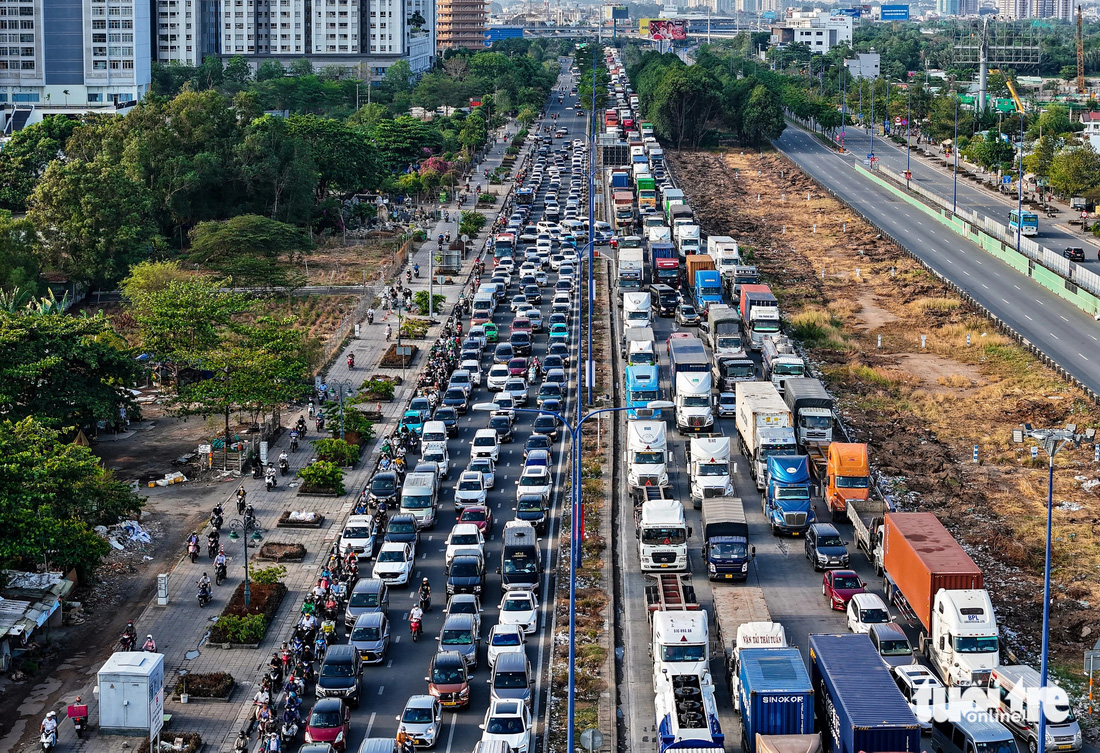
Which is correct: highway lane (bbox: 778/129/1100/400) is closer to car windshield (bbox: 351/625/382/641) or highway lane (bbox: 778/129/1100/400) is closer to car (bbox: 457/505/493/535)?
car (bbox: 457/505/493/535)

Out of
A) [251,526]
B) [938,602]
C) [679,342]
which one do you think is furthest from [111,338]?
[938,602]

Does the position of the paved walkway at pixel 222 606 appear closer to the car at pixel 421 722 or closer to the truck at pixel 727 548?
the car at pixel 421 722

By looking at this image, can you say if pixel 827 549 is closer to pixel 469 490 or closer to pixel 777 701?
pixel 469 490

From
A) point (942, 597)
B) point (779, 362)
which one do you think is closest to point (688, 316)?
point (779, 362)

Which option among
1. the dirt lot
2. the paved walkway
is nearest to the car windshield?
the paved walkway

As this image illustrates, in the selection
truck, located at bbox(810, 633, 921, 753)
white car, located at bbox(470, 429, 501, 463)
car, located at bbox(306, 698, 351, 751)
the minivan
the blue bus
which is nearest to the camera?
truck, located at bbox(810, 633, 921, 753)

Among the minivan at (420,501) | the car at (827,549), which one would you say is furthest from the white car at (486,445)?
the car at (827,549)
